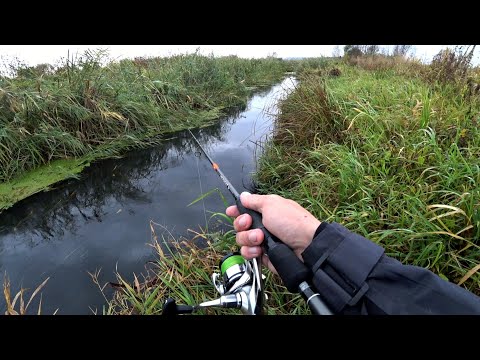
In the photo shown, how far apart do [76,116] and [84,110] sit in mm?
191

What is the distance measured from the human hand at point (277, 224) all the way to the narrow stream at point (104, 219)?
182cm

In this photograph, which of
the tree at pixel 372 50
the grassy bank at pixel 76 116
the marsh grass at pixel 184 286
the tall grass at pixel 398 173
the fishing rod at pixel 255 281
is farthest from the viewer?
the tree at pixel 372 50

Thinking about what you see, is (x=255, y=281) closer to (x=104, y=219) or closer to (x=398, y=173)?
(x=398, y=173)

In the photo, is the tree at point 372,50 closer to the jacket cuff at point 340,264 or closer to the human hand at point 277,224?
the human hand at point 277,224

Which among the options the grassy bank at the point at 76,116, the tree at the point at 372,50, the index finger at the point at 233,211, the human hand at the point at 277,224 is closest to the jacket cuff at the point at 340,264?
the human hand at the point at 277,224

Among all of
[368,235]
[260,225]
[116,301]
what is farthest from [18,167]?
[368,235]

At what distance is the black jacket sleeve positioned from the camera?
0.95 metres

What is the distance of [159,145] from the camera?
238 inches

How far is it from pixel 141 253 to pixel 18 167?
2941 mm

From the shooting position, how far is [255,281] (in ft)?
4.16

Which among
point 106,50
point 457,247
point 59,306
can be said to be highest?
point 106,50

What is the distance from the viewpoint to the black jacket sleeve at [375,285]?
945 millimetres

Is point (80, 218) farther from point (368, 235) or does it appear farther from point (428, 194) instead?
point (428, 194)

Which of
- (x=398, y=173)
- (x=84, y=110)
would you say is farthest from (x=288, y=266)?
(x=84, y=110)
